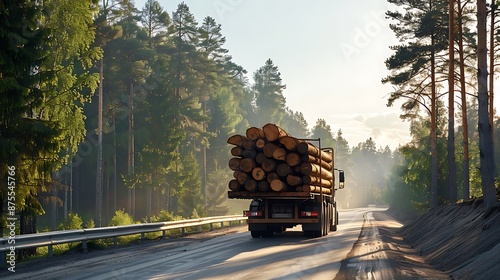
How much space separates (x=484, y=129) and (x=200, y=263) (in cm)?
1009

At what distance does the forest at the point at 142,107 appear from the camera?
18.9m

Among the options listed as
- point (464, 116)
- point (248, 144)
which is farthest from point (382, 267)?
point (464, 116)

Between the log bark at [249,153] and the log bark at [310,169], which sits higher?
the log bark at [249,153]

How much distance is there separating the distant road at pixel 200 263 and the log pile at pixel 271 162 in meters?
2.91

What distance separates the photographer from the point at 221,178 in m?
82.7

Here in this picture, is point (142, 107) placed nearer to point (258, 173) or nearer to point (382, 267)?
point (258, 173)

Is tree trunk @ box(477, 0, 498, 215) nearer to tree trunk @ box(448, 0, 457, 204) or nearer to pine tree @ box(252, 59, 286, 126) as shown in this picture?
tree trunk @ box(448, 0, 457, 204)

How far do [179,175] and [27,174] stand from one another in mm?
40109

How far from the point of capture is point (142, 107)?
61844 millimetres

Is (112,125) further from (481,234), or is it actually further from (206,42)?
(481,234)

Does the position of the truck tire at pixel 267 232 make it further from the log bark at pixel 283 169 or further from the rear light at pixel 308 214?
the log bark at pixel 283 169

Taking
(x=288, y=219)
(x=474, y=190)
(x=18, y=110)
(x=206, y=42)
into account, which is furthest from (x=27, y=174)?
(x=206, y=42)

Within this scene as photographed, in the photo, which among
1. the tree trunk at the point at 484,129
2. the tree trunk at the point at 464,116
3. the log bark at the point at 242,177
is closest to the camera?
the tree trunk at the point at 484,129

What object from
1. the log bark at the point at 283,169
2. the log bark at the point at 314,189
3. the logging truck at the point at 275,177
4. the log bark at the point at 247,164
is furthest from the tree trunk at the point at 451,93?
the log bark at the point at 247,164
